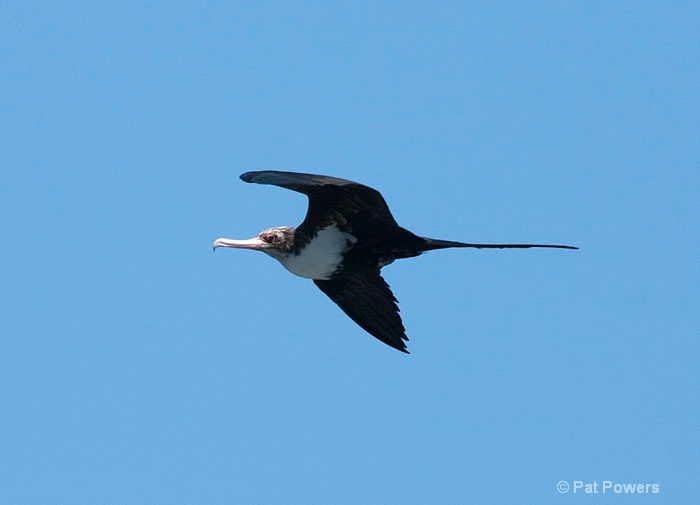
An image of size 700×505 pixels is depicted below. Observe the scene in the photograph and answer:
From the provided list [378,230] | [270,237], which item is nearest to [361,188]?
[378,230]

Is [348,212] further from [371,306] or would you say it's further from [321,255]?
[371,306]

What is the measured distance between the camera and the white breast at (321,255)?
476 inches

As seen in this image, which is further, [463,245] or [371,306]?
[371,306]

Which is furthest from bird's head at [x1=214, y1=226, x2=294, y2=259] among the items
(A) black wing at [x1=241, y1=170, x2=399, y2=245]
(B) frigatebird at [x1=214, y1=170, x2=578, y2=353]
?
(A) black wing at [x1=241, y1=170, x2=399, y2=245]

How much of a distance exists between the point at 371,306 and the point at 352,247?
1256mm

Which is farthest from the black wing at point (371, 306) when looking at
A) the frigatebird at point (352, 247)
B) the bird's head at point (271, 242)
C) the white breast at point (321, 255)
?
the bird's head at point (271, 242)

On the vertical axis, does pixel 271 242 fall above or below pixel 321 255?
above

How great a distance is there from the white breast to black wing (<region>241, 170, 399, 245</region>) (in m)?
0.07

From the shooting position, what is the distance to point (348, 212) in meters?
11.8

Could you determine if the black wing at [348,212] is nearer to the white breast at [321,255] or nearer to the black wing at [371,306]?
the white breast at [321,255]

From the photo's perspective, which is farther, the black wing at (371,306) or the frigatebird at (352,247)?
the black wing at (371,306)

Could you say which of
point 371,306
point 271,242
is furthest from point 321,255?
point 371,306

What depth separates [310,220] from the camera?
12078mm

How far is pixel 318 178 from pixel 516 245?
1.90m
